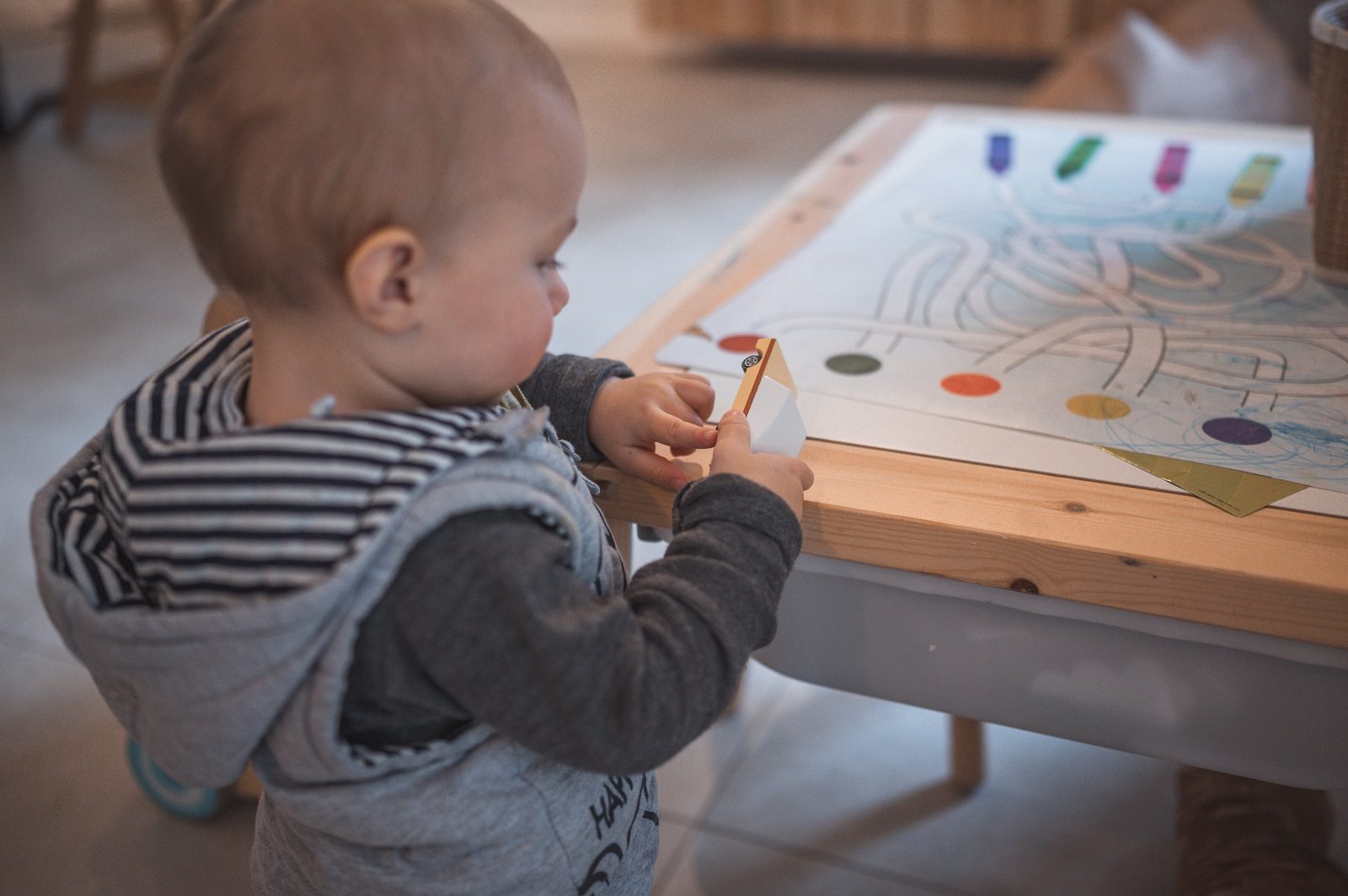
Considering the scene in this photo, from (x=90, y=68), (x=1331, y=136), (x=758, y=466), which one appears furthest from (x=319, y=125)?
(x=90, y=68)

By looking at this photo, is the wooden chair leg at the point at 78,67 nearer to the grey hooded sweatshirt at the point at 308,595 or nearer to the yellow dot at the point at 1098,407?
the grey hooded sweatshirt at the point at 308,595

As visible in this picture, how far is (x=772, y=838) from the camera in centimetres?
107

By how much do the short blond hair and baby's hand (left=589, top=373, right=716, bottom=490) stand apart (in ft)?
0.66

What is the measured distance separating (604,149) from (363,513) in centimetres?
276

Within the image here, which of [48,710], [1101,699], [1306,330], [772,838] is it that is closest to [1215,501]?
[1101,699]

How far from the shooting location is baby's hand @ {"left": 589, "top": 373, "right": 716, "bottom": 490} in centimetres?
62

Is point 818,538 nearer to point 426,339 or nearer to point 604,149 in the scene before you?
point 426,339

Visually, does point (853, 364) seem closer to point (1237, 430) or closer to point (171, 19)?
point (1237, 430)

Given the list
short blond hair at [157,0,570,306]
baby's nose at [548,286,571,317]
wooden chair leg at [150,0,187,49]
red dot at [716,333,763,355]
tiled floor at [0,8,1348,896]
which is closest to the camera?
short blond hair at [157,0,570,306]

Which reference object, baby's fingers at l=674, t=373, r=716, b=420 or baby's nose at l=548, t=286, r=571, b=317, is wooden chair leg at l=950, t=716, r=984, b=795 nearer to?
baby's fingers at l=674, t=373, r=716, b=420

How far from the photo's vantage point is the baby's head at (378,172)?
1.44 ft

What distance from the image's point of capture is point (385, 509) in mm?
443

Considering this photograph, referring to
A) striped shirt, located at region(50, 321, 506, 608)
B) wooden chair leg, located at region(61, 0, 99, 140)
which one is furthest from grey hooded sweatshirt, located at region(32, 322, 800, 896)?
wooden chair leg, located at region(61, 0, 99, 140)

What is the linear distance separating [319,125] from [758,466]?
0.25 meters
